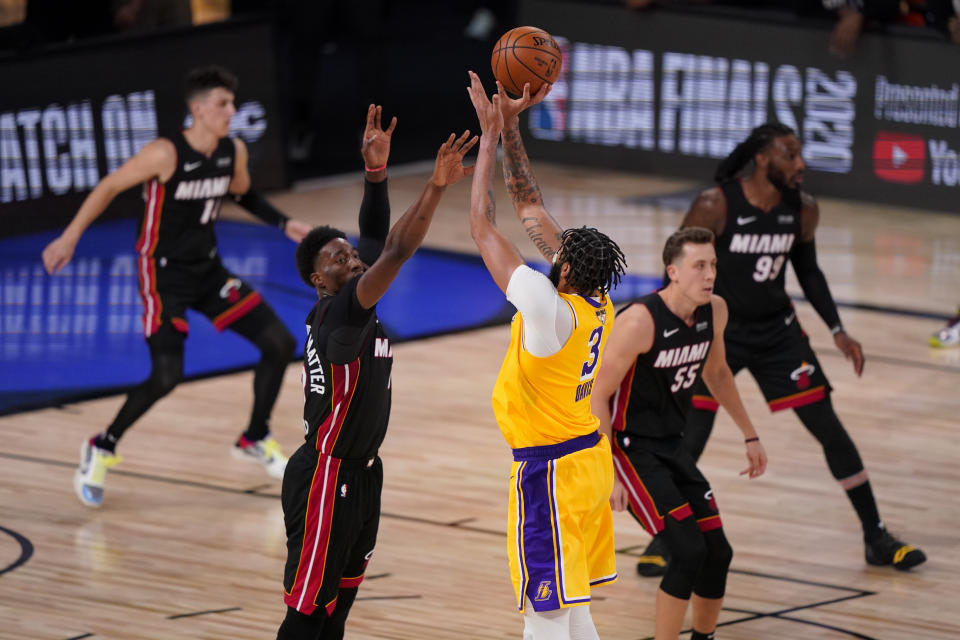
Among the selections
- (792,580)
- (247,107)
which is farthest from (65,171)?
(792,580)

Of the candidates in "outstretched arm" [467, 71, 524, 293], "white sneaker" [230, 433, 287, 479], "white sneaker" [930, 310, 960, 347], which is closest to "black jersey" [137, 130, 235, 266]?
"white sneaker" [230, 433, 287, 479]

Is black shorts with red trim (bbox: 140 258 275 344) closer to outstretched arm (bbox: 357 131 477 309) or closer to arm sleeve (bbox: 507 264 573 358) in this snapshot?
outstretched arm (bbox: 357 131 477 309)

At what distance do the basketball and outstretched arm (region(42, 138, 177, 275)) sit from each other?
106 inches

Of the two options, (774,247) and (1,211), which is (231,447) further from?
(1,211)

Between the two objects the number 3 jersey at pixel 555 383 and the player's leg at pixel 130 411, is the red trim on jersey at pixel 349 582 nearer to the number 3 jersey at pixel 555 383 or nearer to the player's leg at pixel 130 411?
the number 3 jersey at pixel 555 383

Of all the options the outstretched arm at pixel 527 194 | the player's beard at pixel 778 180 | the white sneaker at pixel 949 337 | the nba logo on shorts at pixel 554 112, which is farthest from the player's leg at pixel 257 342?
the nba logo on shorts at pixel 554 112

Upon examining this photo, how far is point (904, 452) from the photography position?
8.95 m

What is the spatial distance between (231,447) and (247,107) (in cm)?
661

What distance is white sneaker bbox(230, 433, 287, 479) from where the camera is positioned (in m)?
8.53

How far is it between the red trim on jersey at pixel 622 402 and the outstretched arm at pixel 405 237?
1443 millimetres

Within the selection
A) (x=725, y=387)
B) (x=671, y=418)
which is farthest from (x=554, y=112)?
(x=671, y=418)

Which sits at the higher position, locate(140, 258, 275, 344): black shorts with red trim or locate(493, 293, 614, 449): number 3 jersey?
locate(493, 293, 614, 449): number 3 jersey

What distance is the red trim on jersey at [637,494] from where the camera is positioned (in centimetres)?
618

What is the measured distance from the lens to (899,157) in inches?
578
